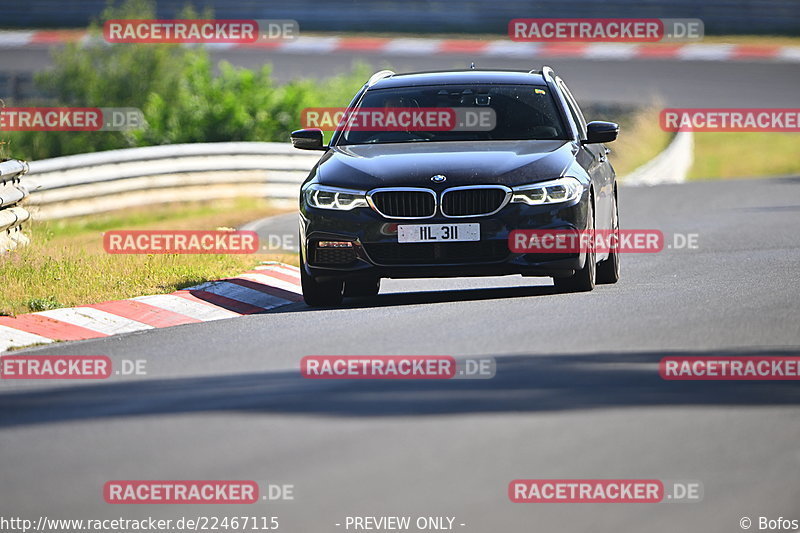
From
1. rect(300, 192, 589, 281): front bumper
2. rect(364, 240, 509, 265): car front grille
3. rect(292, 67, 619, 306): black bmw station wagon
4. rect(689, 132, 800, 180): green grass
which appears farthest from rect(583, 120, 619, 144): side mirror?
rect(689, 132, 800, 180): green grass

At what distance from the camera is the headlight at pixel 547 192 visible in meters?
10.7

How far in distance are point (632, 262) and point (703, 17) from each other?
2310cm

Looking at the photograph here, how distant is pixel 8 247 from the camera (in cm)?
1352

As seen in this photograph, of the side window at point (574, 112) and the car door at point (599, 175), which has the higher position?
the side window at point (574, 112)

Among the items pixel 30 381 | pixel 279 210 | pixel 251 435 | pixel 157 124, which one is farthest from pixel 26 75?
pixel 251 435

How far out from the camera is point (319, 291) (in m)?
11.4

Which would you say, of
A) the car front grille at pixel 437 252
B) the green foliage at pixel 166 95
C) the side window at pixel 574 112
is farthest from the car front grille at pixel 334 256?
the green foliage at pixel 166 95

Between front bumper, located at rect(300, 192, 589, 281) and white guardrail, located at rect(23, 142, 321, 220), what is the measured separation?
8.18 meters

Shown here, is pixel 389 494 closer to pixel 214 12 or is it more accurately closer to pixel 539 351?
pixel 539 351

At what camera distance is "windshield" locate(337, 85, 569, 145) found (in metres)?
11.8

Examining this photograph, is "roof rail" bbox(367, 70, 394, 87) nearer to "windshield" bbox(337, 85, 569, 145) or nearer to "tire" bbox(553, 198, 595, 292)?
"windshield" bbox(337, 85, 569, 145)

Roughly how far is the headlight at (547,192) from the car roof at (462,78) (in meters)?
1.69

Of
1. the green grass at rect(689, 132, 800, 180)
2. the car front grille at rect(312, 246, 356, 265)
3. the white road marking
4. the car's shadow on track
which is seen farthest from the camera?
the green grass at rect(689, 132, 800, 180)

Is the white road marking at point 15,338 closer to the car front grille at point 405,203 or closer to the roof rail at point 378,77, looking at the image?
the car front grille at point 405,203
